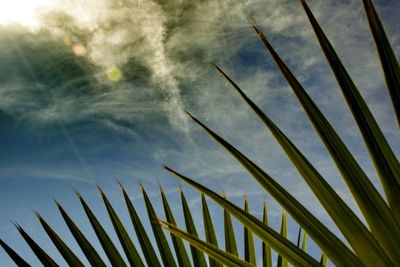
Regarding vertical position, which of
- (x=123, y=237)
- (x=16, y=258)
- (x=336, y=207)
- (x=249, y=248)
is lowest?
(x=16, y=258)

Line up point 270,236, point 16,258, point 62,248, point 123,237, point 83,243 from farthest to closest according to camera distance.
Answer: point 123,237, point 83,243, point 62,248, point 16,258, point 270,236

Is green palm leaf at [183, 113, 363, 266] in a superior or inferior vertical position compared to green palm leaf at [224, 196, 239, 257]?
inferior

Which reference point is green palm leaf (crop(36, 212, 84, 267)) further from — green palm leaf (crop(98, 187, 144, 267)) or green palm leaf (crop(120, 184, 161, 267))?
green palm leaf (crop(120, 184, 161, 267))

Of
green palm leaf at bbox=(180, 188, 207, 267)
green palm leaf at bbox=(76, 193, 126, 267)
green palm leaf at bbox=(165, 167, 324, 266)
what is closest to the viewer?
green palm leaf at bbox=(165, 167, 324, 266)

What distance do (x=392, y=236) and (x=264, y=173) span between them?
393 millimetres

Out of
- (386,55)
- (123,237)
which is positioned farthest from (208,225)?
(386,55)

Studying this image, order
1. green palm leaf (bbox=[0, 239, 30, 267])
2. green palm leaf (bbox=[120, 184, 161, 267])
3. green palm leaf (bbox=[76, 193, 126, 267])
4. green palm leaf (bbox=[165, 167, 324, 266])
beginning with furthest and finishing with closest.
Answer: green palm leaf (bbox=[120, 184, 161, 267]) → green palm leaf (bbox=[76, 193, 126, 267]) → green palm leaf (bbox=[0, 239, 30, 267]) → green palm leaf (bbox=[165, 167, 324, 266])

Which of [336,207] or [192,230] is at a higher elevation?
[192,230]

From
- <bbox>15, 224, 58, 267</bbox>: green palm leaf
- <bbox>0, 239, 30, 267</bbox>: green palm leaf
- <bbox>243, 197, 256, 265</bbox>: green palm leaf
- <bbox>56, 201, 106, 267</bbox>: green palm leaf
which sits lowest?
<bbox>0, 239, 30, 267</bbox>: green palm leaf

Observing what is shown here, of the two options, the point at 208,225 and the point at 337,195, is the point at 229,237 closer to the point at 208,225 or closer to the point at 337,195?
the point at 208,225

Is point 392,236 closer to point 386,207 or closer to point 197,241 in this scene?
point 386,207

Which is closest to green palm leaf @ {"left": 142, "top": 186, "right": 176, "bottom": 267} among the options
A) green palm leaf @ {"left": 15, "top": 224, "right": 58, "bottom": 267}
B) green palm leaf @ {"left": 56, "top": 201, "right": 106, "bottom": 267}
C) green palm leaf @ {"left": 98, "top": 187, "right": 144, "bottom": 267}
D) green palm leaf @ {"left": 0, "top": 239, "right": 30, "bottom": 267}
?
green palm leaf @ {"left": 98, "top": 187, "right": 144, "bottom": 267}

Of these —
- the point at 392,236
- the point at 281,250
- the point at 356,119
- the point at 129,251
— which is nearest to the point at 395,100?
the point at 356,119

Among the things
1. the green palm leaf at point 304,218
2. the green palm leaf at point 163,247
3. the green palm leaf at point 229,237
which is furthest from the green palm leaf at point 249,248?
the green palm leaf at point 304,218
